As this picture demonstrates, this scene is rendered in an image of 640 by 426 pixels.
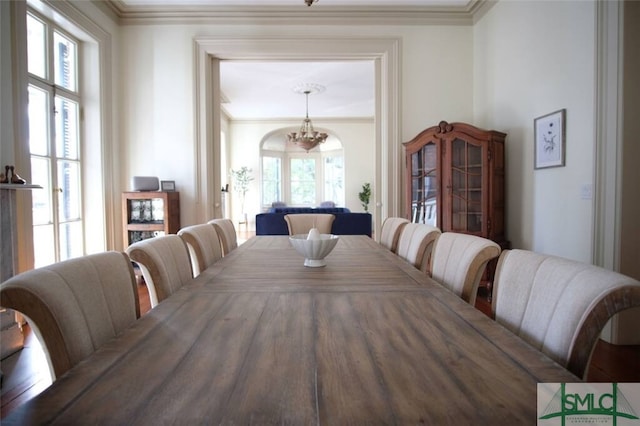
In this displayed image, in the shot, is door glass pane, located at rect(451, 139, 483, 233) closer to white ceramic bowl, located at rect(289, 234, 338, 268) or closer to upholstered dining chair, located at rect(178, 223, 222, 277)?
white ceramic bowl, located at rect(289, 234, 338, 268)

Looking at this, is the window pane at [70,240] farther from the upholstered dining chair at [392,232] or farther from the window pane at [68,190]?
the upholstered dining chair at [392,232]

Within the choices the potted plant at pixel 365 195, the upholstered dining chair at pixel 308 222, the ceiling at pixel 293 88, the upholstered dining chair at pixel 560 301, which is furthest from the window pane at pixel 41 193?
the potted plant at pixel 365 195

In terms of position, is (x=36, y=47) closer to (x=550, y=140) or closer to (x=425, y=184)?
(x=425, y=184)

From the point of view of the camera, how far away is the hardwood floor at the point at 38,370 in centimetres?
175

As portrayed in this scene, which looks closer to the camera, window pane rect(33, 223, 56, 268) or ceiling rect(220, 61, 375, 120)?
window pane rect(33, 223, 56, 268)

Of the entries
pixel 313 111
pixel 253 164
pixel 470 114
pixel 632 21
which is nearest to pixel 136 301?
pixel 632 21

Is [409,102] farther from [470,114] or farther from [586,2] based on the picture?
[586,2]

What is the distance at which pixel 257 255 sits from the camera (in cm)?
182

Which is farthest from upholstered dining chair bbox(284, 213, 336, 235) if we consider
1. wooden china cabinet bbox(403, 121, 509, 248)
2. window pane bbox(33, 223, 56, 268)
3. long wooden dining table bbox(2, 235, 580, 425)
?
window pane bbox(33, 223, 56, 268)

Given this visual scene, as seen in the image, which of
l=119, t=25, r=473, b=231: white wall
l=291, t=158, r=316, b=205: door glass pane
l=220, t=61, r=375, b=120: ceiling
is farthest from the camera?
l=291, t=158, r=316, b=205: door glass pane

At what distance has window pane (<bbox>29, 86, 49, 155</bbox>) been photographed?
2.83 m

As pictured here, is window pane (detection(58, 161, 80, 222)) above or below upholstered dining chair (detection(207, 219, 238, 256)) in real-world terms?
above

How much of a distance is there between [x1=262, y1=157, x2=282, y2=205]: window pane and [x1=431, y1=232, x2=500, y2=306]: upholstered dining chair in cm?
817

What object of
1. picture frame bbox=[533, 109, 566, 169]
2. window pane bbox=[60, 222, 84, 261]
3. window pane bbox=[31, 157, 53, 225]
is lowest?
window pane bbox=[60, 222, 84, 261]
